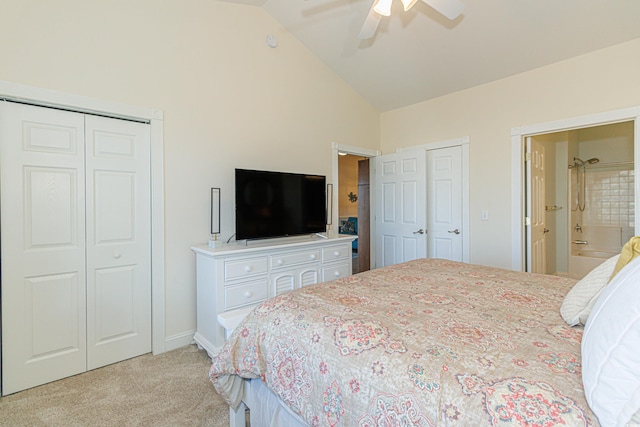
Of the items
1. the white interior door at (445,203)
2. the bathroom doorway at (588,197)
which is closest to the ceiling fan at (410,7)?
the white interior door at (445,203)

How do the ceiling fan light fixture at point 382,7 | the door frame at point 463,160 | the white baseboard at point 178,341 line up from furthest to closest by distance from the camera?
the door frame at point 463,160
the white baseboard at point 178,341
the ceiling fan light fixture at point 382,7

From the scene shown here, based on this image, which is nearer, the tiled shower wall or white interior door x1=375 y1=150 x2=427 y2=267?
white interior door x1=375 y1=150 x2=427 y2=267

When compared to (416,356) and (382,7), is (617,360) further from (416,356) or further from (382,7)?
(382,7)

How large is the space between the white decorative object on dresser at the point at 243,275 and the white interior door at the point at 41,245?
850 mm

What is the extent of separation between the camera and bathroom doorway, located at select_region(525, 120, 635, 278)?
4582 mm

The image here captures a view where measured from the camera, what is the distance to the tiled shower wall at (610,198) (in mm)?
4637

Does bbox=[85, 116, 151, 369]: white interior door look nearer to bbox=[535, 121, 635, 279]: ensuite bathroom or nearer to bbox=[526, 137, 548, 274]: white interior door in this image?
bbox=[526, 137, 548, 274]: white interior door

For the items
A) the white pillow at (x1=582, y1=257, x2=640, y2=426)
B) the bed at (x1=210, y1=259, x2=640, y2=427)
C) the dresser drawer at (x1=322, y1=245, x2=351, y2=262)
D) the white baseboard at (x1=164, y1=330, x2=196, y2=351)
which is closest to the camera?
the white pillow at (x1=582, y1=257, x2=640, y2=426)

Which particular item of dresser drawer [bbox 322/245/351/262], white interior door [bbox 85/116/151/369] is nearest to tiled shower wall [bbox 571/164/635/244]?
dresser drawer [bbox 322/245/351/262]

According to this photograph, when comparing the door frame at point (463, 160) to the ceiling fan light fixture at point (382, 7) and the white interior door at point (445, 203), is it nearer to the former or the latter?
the white interior door at point (445, 203)

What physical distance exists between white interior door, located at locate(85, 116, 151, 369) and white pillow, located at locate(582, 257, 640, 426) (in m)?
2.79

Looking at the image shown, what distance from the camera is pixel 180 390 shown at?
2002mm

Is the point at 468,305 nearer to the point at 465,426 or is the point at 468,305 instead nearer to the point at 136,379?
the point at 465,426

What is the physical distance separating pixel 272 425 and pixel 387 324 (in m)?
0.74
